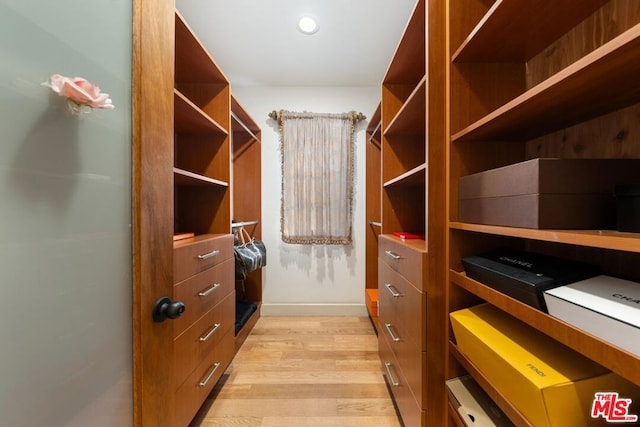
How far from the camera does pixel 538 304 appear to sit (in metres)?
0.61

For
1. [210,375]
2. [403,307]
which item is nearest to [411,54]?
[403,307]

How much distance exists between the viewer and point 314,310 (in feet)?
8.23

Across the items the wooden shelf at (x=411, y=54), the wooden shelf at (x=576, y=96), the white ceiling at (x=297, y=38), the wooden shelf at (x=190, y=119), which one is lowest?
the wooden shelf at (x=576, y=96)

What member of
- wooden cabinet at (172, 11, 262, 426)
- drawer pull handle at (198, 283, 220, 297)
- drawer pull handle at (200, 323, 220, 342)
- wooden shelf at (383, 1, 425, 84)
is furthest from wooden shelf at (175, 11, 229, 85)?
drawer pull handle at (200, 323, 220, 342)

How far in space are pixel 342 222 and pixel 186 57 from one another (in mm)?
1709

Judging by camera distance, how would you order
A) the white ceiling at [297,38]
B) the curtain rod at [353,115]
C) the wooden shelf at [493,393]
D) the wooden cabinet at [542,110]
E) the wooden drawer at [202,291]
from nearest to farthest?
the wooden cabinet at [542,110]
the wooden shelf at [493,393]
the wooden drawer at [202,291]
the white ceiling at [297,38]
the curtain rod at [353,115]

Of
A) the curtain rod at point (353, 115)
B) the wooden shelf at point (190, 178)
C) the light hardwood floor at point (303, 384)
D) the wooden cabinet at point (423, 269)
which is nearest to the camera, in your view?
the wooden cabinet at point (423, 269)

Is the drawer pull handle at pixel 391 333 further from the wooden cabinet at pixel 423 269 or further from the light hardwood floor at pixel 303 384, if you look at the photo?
the light hardwood floor at pixel 303 384

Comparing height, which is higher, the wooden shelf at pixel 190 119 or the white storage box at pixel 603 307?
the wooden shelf at pixel 190 119

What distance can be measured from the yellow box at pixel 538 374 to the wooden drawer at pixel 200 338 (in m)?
1.10

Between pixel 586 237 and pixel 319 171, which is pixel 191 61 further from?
pixel 586 237

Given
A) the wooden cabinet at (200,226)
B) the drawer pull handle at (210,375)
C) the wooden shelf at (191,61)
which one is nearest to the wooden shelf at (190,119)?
the wooden cabinet at (200,226)

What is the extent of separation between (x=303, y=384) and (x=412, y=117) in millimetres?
1694

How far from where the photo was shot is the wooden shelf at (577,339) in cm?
43
